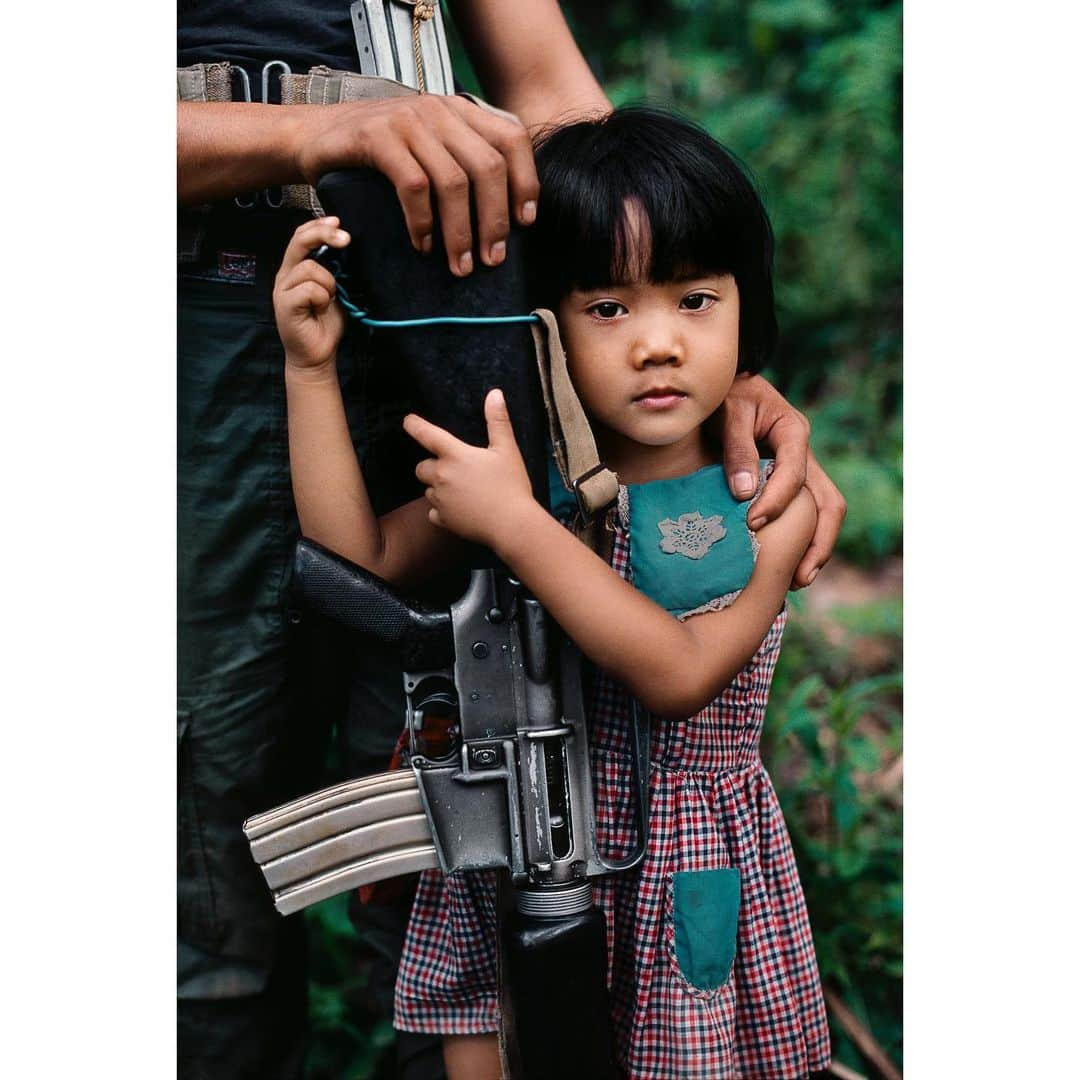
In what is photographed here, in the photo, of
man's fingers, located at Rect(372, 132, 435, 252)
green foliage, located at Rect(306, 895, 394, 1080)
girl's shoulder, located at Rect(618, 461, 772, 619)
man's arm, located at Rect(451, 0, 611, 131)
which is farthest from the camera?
green foliage, located at Rect(306, 895, 394, 1080)

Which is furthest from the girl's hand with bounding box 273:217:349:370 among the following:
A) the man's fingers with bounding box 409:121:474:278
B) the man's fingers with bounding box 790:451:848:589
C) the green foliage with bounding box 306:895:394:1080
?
the green foliage with bounding box 306:895:394:1080

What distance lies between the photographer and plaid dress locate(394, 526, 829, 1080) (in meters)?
1.30

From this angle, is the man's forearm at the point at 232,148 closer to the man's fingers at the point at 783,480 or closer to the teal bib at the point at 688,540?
the teal bib at the point at 688,540

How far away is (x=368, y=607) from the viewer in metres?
1.24

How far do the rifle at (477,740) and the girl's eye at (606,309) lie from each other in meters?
0.08

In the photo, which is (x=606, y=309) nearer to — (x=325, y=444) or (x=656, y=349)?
(x=656, y=349)

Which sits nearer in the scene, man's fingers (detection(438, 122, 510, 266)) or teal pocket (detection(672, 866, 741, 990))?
man's fingers (detection(438, 122, 510, 266))

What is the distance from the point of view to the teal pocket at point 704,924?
1286 mm

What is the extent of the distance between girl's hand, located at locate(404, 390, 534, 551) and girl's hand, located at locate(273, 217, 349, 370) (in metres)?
0.13

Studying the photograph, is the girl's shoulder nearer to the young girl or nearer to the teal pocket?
the young girl

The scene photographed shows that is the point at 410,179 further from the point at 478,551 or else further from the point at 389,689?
the point at 389,689

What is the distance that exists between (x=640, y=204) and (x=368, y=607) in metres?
0.50

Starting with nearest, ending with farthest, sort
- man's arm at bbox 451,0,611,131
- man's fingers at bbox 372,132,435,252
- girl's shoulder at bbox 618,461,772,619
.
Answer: man's fingers at bbox 372,132,435,252, girl's shoulder at bbox 618,461,772,619, man's arm at bbox 451,0,611,131

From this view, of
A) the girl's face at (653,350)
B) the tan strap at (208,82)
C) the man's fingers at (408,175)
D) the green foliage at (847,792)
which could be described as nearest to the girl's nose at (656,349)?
the girl's face at (653,350)
